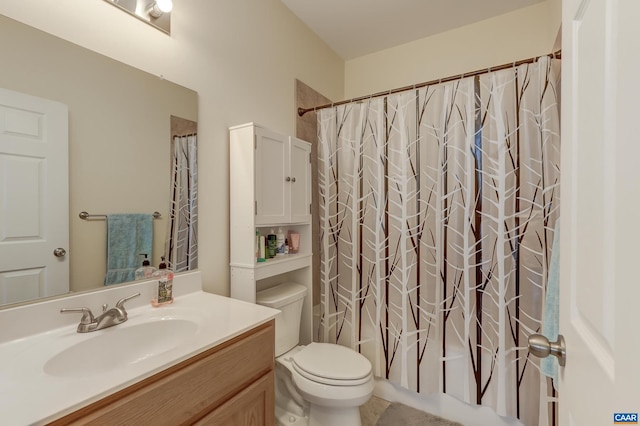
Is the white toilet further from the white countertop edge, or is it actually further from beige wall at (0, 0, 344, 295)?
the white countertop edge

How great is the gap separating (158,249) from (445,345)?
1634 millimetres

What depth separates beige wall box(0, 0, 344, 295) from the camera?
1024 millimetres

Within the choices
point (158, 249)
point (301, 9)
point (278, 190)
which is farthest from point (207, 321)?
point (301, 9)

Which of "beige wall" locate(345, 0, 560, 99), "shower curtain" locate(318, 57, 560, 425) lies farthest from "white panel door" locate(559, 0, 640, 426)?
"beige wall" locate(345, 0, 560, 99)

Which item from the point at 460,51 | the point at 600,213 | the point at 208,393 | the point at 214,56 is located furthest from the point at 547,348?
the point at 460,51

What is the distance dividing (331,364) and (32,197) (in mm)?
1405

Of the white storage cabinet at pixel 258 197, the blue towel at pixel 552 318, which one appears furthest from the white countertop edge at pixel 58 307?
the blue towel at pixel 552 318

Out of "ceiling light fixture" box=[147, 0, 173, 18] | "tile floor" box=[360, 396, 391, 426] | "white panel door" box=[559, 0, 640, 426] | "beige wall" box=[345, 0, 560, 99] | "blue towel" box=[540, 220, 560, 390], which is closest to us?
"white panel door" box=[559, 0, 640, 426]

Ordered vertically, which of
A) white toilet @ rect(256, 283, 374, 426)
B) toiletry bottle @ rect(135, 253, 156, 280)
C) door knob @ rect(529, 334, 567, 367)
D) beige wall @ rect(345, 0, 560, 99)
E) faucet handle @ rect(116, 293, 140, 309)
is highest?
beige wall @ rect(345, 0, 560, 99)

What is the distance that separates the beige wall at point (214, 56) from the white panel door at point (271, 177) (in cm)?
18

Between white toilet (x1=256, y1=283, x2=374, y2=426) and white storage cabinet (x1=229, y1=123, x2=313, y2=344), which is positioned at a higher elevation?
white storage cabinet (x1=229, y1=123, x2=313, y2=344)

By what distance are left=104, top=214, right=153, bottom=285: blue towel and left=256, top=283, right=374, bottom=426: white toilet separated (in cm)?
63

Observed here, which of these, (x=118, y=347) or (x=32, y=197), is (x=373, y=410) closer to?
(x=118, y=347)

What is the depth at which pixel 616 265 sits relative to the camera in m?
0.39
